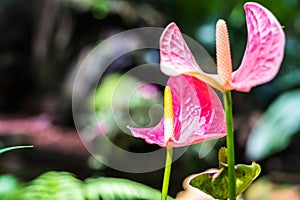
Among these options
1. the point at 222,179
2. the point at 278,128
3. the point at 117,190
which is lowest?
the point at 278,128

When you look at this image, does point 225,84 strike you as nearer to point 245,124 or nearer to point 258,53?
point 258,53

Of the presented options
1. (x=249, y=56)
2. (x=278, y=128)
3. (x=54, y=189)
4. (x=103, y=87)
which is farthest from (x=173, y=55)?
(x=103, y=87)

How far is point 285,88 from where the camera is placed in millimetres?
2482

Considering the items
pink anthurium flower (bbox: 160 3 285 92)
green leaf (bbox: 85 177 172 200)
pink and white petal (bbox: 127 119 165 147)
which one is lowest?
green leaf (bbox: 85 177 172 200)

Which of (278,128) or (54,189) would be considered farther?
(278,128)

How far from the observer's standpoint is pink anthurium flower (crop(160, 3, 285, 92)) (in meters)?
0.33

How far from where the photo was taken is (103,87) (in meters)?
2.43

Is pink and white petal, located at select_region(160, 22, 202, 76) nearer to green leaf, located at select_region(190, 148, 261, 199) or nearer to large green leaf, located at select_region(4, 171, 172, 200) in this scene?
green leaf, located at select_region(190, 148, 261, 199)

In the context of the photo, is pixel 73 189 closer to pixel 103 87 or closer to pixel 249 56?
pixel 249 56

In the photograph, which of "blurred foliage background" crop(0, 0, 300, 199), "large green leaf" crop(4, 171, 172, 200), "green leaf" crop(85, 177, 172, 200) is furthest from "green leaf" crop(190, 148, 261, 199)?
"blurred foliage background" crop(0, 0, 300, 199)

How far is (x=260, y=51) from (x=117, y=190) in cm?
38

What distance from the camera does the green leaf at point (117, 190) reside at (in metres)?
0.64

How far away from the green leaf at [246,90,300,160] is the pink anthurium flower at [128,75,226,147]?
5.34 feet

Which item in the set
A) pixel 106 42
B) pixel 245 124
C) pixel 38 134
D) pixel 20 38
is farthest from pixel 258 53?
pixel 20 38
